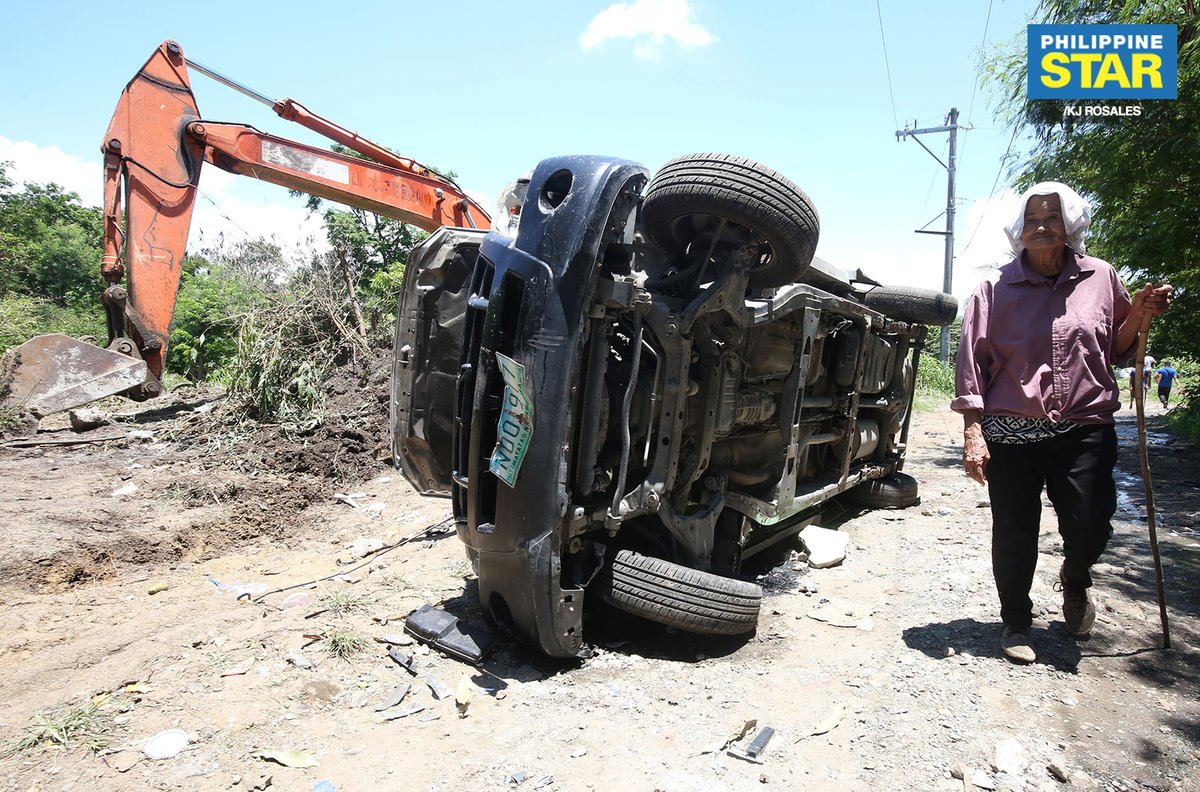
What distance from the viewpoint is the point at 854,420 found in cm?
472

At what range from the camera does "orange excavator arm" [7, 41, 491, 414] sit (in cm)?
693

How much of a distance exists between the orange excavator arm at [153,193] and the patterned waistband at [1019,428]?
677cm

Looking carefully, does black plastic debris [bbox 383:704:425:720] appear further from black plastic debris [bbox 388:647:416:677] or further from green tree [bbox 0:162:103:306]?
green tree [bbox 0:162:103:306]

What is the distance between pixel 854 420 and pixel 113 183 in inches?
292

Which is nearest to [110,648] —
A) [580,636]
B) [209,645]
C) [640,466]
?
[209,645]

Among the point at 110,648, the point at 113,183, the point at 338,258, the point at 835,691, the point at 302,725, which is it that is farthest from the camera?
the point at 338,258

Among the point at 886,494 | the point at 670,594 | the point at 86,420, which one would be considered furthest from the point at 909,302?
the point at 86,420

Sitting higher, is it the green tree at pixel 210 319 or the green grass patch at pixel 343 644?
the green tree at pixel 210 319

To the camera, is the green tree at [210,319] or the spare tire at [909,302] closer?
the spare tire at [909,302]

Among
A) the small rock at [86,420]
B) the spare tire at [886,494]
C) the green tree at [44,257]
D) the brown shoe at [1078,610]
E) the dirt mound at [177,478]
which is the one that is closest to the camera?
the brown shoe at [1078,610]

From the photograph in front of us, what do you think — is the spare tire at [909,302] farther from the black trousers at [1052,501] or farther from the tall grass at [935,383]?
the tall grass at [935,383]

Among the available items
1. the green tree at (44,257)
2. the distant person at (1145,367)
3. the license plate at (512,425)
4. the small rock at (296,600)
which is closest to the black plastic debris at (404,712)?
the license plate at (512,425)

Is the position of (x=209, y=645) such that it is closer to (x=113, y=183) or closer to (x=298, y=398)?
(x=298, y=398)

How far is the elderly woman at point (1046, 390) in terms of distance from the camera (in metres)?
2.77
